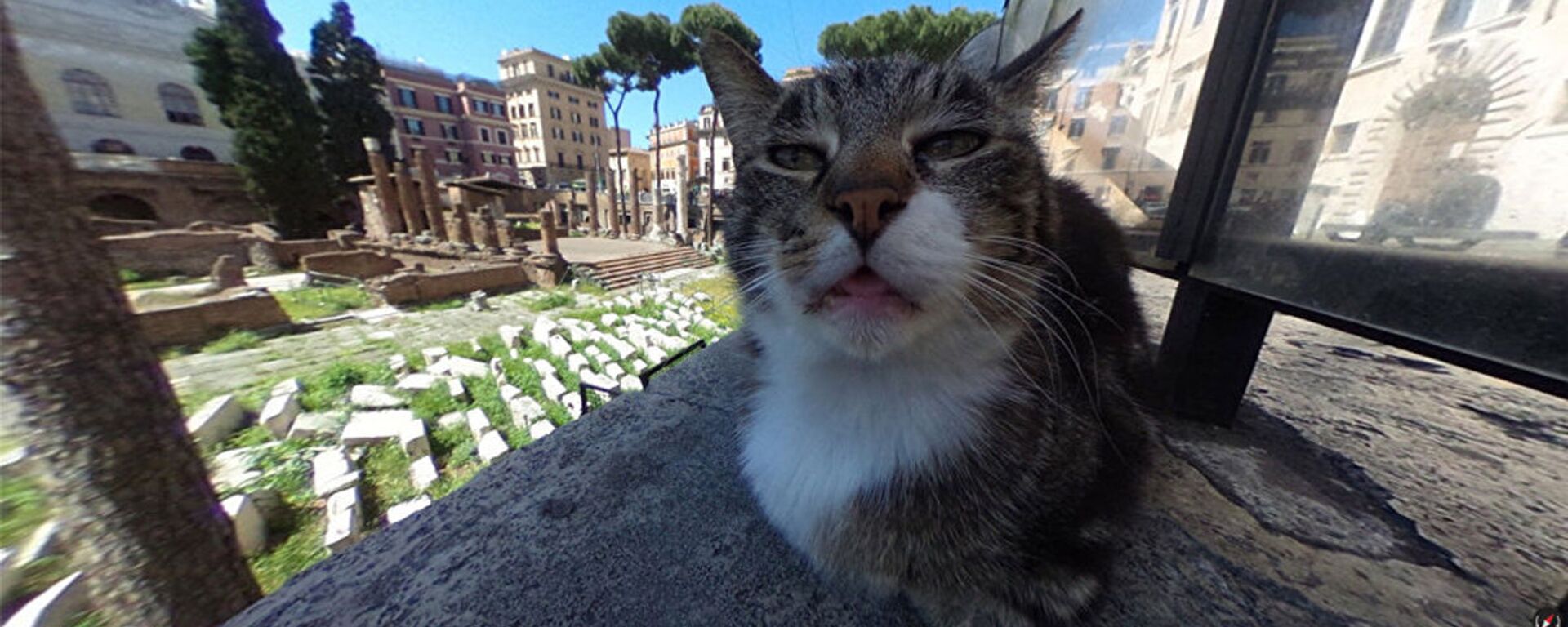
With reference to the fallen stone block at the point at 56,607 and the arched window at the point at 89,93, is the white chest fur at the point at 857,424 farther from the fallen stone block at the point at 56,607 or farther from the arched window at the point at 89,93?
the arched window at the point at 89,93

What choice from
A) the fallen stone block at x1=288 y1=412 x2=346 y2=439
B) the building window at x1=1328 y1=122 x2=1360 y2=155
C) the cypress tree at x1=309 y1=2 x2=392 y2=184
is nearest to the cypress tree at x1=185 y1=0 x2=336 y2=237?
the cypress tree at x1=309 y1=2 x2=392 y2=184

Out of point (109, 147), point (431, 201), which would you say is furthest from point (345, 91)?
point (431, 201)

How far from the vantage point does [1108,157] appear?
2.51 m

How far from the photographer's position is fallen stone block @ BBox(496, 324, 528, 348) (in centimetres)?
1244

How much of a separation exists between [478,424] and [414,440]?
948 mm

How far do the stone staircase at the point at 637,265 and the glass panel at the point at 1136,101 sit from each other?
18359 millimetres

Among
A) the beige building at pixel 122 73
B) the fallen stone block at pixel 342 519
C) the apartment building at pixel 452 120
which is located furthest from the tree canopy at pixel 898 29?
the apartment building at pixel 452 120

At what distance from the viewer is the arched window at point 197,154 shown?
23.7m

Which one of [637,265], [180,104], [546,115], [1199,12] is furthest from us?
[546,115]

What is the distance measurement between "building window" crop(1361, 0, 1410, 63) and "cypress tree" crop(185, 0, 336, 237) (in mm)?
31327

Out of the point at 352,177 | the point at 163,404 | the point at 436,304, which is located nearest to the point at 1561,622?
the point at 163,404

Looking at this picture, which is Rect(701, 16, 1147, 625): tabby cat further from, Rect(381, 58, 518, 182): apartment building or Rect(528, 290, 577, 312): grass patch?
Rect(381, 58, 518, 182): apartment building

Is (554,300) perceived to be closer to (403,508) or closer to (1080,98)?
(403,508)

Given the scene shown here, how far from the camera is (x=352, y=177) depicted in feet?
78.7
